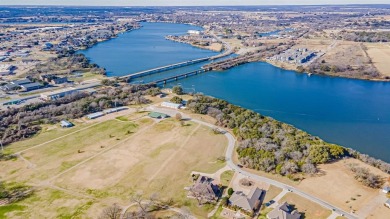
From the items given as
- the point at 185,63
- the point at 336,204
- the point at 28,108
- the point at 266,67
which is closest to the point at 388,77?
the point at 266,67

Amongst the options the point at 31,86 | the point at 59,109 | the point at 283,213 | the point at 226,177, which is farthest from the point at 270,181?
the point at 31,86

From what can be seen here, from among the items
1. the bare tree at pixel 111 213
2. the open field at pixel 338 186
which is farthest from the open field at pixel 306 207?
the bare tree at pixel 111 213

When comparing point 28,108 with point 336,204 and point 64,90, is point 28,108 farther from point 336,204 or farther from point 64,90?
point 336,204

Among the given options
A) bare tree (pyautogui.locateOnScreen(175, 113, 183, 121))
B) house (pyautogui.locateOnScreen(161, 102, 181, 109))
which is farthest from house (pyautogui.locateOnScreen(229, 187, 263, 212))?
house (pyautogui.locateOnScreen(161, 102, 181, 109))

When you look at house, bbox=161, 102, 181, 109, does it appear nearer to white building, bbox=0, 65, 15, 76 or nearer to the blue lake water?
the blue lake water

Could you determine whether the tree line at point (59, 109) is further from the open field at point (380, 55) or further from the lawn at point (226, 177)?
the open field at point (380, 55)

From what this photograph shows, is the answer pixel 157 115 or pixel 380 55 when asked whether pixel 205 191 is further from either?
pixel 380 55
